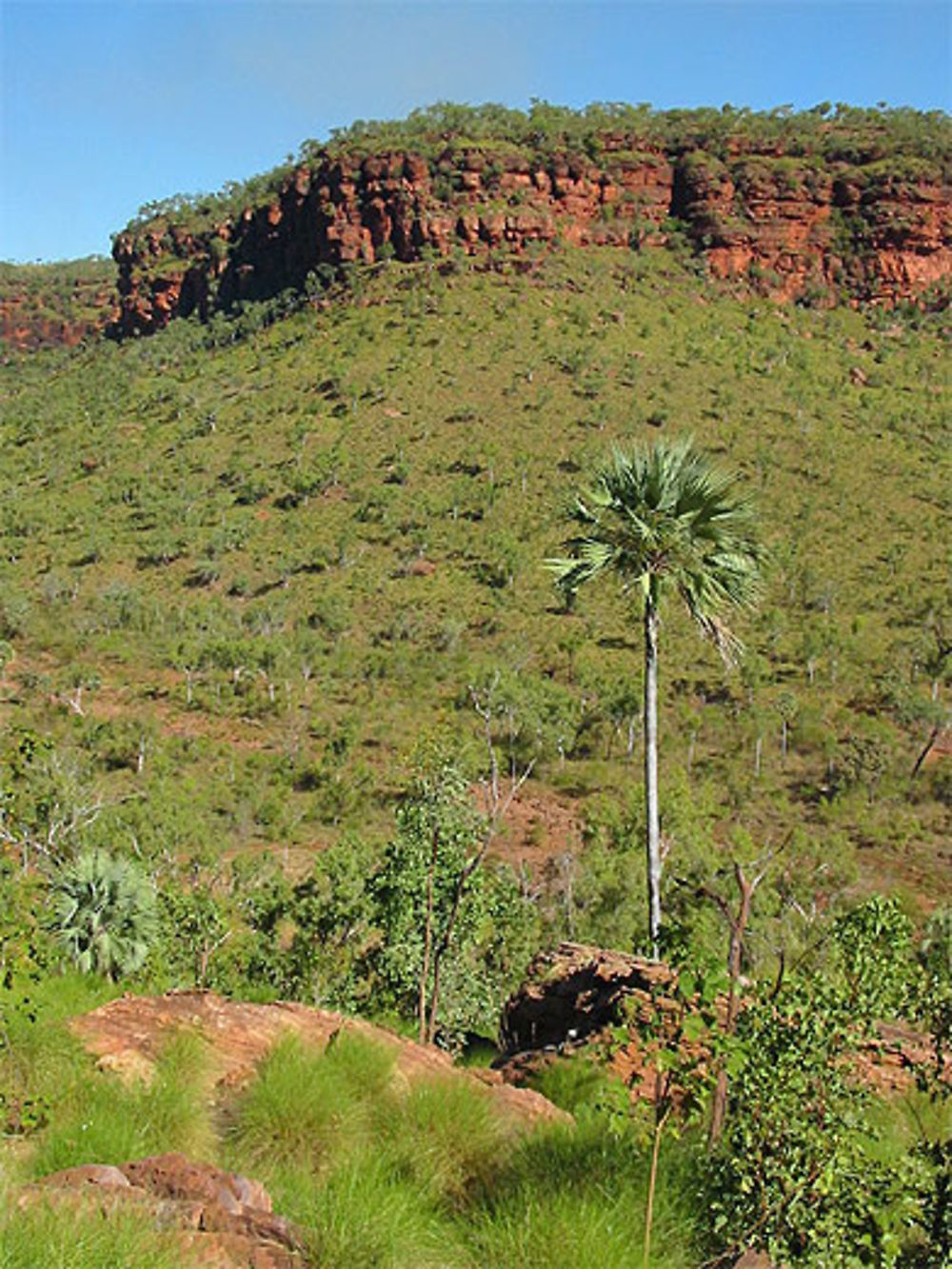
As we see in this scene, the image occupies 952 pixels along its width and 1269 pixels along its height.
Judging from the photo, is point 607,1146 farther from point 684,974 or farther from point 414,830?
point 414,830

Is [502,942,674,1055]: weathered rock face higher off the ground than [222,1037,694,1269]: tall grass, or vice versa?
[222,1037,694,1269]: tall grass

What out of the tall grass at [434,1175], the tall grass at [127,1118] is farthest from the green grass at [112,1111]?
the tall grass at [434,1175]

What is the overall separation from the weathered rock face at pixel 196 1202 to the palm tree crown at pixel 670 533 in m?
6.97

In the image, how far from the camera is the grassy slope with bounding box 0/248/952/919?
123ft

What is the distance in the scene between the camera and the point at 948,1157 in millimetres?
3471

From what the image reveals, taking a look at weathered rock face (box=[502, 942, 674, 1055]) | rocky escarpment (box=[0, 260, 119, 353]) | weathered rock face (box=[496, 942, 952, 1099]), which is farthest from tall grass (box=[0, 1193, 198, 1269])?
rocky escarpment (box=[0, 260, 119, 353])

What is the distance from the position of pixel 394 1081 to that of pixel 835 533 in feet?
172

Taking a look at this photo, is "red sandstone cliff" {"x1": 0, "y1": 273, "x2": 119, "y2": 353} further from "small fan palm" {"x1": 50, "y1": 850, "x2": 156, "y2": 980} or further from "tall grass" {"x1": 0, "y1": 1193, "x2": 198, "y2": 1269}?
"tall grass" {"x1": 0, "y1": 1193, "x2": 198, "y2": 1269}

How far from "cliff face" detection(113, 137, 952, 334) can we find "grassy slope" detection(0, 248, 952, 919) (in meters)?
4.19

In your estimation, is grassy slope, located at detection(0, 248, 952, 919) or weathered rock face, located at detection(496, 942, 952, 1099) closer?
weathered rock face, located at detection(496, 942, 952, 1099)

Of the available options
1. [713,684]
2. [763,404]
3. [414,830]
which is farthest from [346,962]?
[763,404]

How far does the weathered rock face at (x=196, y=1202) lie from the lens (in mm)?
3262

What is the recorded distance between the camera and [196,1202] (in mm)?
3537

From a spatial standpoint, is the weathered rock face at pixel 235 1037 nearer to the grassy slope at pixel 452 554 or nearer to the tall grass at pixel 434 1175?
the tall grass at pixel 434 1175
